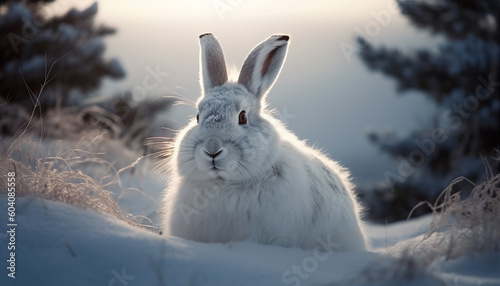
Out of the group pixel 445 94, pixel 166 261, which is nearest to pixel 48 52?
pixel 166 261

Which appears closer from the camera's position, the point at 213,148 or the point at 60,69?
the point at 213,148

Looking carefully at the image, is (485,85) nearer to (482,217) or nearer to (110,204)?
(482,217)

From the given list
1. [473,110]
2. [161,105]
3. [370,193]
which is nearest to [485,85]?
[473,110]

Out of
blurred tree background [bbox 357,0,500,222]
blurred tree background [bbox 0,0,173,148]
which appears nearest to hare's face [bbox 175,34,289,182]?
blurred tree background [bbox 0,0,173,148]

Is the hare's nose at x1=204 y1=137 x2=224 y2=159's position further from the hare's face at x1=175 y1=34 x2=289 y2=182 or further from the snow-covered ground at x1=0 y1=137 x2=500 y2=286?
the snow-covered ground at x1=0 y1=137 x2=500 y2=286

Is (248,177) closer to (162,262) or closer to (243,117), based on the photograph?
(243,117)

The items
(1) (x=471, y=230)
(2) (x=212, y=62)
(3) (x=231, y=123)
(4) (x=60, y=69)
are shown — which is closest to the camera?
(1) (x=471, y=230)
